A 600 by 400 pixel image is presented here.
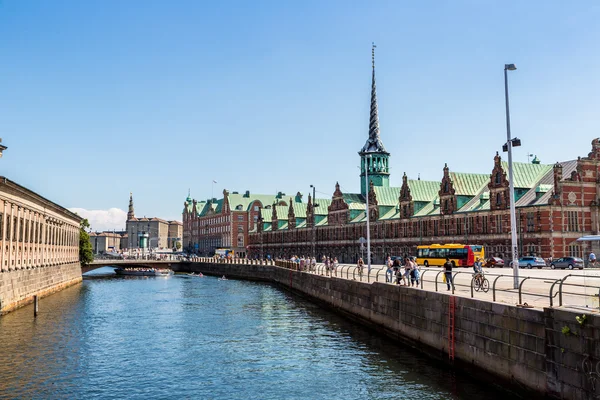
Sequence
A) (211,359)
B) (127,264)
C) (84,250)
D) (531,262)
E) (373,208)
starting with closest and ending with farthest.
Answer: (211,359) → (531,262) → (84,250) → (373,208) → (127,264)

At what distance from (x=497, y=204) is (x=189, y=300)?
149 ft

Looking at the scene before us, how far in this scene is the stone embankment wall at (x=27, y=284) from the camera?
157 feet

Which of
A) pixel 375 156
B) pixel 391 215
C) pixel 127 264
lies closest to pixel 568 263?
pixel 391 215

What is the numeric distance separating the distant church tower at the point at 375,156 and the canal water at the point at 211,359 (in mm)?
83490

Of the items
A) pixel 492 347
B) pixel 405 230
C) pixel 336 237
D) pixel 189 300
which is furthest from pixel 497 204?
pixel 492 347

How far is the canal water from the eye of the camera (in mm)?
24719

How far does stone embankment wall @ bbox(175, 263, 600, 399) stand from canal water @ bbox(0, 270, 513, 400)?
1.14 m

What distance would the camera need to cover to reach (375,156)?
446 ft

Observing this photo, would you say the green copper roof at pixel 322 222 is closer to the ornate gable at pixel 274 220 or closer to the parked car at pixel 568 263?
the ornate gable at pixel 274 220

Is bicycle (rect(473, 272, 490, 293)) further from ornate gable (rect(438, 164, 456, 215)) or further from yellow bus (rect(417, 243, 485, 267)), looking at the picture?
ornate gable (rect(438, 164, 456, 215))

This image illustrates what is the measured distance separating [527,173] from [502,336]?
68328mm

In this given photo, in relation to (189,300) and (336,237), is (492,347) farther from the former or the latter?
(336,237)

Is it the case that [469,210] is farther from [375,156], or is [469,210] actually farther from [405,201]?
[375,156]

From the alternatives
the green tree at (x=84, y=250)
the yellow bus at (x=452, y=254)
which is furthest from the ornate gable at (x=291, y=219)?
the yellow bus at (x=452, y=254)
